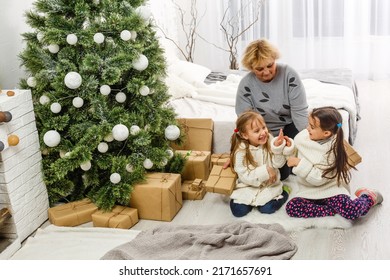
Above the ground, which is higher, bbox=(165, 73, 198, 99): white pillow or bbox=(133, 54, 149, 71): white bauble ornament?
bbox=(133, 54, 149, 71): white bauble ornament

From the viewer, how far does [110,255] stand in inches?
93.7

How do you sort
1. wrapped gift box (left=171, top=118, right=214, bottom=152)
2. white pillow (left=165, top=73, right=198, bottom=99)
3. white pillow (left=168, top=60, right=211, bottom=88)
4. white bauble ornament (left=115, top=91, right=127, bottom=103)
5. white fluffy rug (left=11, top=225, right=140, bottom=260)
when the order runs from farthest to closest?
white pillow (left=168, top=60, right=211, bottom=88), white pillow (left=165, top=73, right=198, bottom=99), wrapped gift box (left=171, top=118, right=214, bottom=152), white bauble ornament (left=115, top=91, right=127, bottom=103), white fluffy rug (left=11, top=225, right=140, bottom=260)

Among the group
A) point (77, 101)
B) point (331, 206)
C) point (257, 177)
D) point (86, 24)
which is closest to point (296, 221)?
point (331, 206)

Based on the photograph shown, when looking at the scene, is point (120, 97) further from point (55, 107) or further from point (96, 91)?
point (55, 107)

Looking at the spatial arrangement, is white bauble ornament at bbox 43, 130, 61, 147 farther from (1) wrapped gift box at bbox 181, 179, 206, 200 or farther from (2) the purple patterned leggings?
(2) the purple patterned leggings

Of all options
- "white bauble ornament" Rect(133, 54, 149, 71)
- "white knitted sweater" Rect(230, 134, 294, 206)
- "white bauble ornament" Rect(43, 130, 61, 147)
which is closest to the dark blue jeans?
"white knitted sweater" Rect(230, 134, 294, 206)

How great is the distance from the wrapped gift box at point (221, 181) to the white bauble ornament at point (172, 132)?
0.29m

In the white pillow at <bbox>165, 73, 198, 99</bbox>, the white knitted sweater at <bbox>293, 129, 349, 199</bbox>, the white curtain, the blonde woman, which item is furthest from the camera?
the white curtain

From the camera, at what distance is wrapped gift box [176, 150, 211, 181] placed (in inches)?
122

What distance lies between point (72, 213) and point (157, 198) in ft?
1.50

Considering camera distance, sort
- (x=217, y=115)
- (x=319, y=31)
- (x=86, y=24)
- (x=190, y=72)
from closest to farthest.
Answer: (x=86, y=24) < (x=217, y=115) < (x=190, y=72) < (x=319, y=31)

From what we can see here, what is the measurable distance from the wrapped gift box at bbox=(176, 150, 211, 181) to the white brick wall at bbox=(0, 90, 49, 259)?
82 centimetres

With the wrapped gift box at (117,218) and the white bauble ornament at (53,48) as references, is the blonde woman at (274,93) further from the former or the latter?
the white bauble ornament at (53,48)

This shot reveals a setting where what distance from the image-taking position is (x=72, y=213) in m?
2.79
